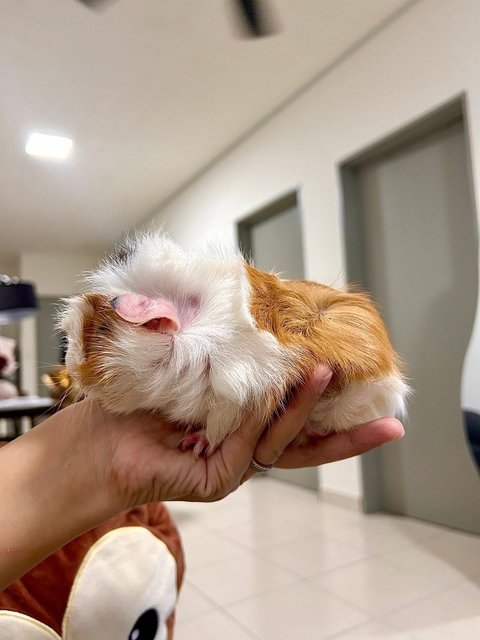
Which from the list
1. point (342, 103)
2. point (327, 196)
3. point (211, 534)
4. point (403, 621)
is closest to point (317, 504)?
point (211, 534)

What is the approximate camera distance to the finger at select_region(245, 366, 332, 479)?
1.55 feet

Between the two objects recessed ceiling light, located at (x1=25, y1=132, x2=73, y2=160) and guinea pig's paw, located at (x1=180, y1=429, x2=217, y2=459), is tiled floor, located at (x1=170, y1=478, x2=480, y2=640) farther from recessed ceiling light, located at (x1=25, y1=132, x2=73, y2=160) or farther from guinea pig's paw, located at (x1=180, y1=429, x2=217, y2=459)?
recessed ceiling light, located at (x1=25, y1=132, x2=73, y2=160)

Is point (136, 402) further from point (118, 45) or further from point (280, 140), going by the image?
point (280, 140)

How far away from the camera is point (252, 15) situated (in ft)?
5.17

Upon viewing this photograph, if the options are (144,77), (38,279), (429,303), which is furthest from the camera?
(38,279)

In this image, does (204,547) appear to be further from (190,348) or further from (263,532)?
(190,348)

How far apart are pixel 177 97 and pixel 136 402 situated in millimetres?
2668

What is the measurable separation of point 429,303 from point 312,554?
3.84 ft

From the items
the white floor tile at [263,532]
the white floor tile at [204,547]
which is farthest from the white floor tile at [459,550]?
the white floor tile at [204,547]

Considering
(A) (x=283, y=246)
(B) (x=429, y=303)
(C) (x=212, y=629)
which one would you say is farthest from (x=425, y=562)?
(A) (x=283, y=246)

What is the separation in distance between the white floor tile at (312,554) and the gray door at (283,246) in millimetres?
896

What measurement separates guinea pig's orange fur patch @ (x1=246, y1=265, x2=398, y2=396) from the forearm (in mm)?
269

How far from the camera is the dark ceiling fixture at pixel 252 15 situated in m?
1.47

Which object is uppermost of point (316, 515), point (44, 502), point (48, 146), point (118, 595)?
point (48, 146)
